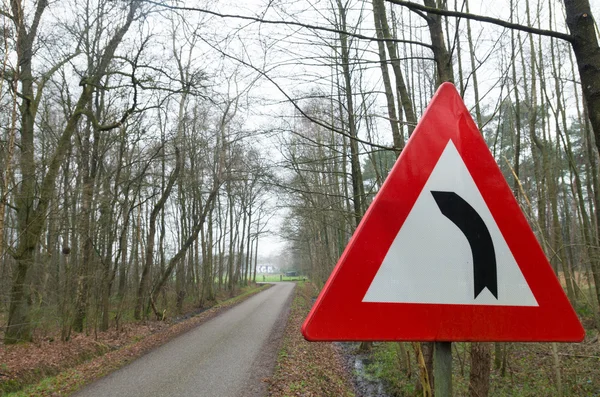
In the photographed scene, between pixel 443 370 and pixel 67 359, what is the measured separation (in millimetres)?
10601

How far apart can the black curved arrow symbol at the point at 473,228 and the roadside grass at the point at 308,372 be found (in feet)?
20.6

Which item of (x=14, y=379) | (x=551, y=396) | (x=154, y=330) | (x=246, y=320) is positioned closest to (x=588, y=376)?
(x=551, y=396)

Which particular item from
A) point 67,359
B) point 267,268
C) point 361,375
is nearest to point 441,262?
point 361,375

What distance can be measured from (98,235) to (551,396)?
13102mm

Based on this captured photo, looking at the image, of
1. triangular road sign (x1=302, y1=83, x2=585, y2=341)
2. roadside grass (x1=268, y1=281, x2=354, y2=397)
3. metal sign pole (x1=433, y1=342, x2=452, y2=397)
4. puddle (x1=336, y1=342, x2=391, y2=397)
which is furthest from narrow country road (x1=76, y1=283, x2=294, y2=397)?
triangular road sign (x1=302, y1=83, x2=585, y2=341)

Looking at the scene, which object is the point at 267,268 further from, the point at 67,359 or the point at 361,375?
the point at 361,375

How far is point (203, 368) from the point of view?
28.8 feet

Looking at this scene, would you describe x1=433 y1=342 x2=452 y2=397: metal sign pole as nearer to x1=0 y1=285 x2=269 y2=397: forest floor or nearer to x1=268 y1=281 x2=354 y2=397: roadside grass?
x1=268 y1=281 x2=354 y2=397: roadside grass

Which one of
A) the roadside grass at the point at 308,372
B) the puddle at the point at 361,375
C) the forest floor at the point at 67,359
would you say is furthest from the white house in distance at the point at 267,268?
the roadside grass at the point at 308,372

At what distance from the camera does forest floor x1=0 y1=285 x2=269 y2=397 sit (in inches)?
296

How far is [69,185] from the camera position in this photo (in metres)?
11.4

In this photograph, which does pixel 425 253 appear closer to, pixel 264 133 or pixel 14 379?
pixel 264 133

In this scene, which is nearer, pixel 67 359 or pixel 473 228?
pixel 473 228

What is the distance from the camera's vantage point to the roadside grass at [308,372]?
714cm
